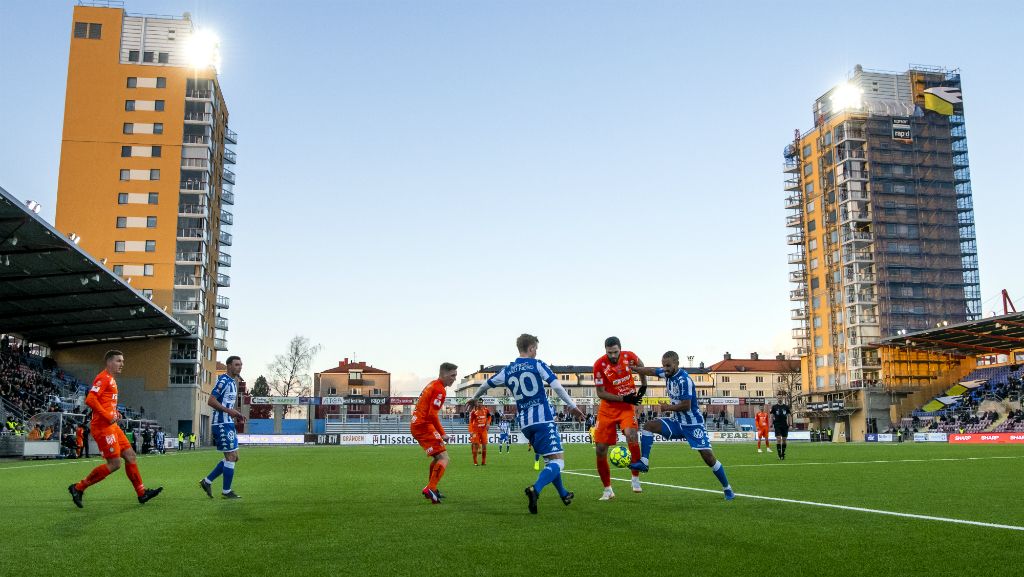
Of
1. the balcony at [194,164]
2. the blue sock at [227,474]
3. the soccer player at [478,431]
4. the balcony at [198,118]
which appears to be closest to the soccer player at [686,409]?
the blue sock at [227,474]

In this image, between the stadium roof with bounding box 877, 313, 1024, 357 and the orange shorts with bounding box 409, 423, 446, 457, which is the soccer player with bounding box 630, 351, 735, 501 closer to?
the orange shorts with bounding box 409, 423, 446, 457

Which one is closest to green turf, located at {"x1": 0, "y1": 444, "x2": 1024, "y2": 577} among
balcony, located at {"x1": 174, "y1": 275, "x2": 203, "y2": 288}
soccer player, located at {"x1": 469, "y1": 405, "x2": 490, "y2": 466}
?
soccer player, located at {"x1": 469, "y1": 405, "x2": 490, "y2": 466}

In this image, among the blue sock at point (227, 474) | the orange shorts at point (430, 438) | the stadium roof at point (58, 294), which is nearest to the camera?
the orange shorts at point (430, 438)

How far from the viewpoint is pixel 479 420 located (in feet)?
85.4

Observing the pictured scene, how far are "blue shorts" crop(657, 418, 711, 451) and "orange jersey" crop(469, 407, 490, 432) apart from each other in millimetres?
12967

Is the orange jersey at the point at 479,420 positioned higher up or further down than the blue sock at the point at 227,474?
higher up

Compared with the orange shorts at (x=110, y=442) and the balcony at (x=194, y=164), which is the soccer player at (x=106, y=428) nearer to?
the orange shorts at (x=110, y=442)

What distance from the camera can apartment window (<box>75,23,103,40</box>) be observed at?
232 feet

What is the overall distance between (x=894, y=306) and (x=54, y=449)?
89.5m

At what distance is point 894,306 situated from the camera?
9550 cm

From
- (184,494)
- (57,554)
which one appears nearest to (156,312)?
(184,494)

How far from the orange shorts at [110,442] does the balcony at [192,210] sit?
2497 inches

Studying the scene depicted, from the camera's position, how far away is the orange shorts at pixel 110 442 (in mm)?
11102

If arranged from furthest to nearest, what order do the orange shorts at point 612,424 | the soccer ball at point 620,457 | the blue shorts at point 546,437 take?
the soccer ball at point 620,457 < the orange shorts at point 612,424 < the blue shorts at point 546,437
